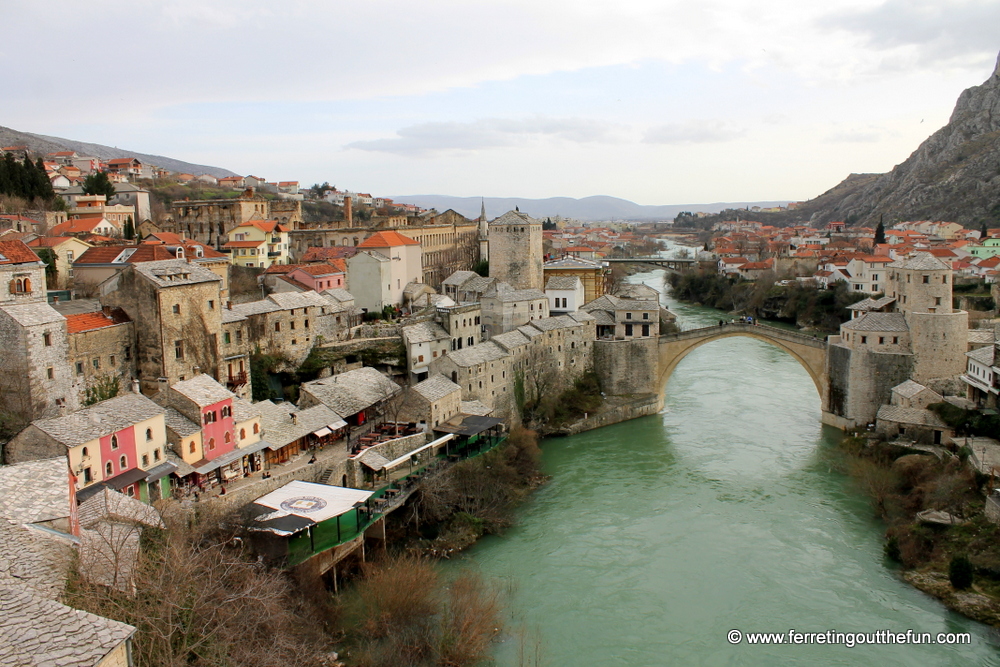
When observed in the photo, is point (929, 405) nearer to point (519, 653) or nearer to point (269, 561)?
point (519, 653)

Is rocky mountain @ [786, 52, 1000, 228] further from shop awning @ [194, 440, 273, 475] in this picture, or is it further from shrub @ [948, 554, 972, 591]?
shop awning @ [194, 440, 273, 475]

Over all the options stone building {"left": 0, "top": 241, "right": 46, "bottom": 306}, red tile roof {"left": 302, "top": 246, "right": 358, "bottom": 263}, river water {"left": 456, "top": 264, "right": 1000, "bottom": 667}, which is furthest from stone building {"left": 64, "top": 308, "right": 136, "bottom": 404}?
red tile roof {"left": 302, "top": 246, "right": 358, "bottom": 263}

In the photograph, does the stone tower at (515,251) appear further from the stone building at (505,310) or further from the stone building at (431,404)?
the stone building at (431,404)

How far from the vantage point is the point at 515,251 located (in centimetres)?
2944

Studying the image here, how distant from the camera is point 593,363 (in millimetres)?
24219

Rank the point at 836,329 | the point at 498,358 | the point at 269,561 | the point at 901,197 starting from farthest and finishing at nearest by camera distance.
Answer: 1. the point at 901,197
2. the point at 836,329
3. the point at 498,358
4. the point at 269,561

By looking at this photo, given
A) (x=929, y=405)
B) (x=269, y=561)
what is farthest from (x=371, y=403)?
(x=929, y=405)

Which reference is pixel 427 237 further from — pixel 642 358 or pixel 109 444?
pixel 109 444

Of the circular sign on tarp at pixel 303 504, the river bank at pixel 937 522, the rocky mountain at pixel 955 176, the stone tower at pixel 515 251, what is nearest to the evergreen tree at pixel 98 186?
the stone tower at pixel 515 251

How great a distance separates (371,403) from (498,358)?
3.93 metres

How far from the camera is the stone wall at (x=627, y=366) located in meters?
24.1

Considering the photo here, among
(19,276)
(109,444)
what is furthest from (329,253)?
(109,444)

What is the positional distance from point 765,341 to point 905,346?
4.53m

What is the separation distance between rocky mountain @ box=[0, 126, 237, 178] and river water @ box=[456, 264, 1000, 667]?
2254 inches
